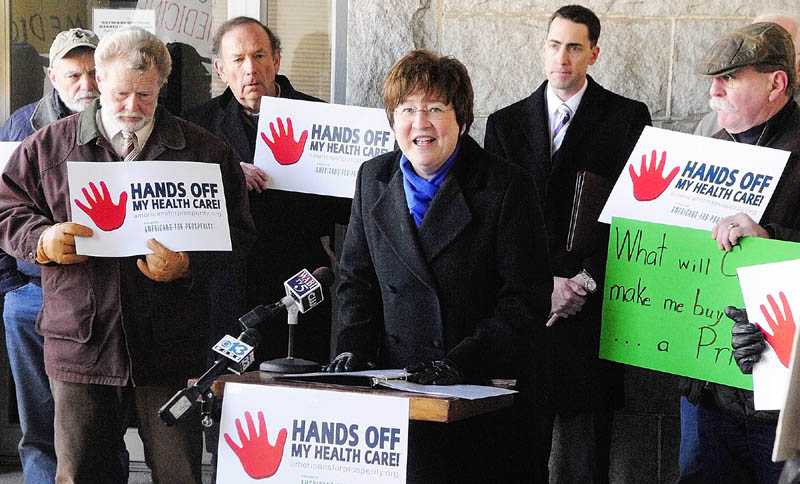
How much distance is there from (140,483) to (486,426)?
115 inches

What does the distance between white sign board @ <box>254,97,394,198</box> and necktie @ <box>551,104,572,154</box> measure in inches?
27.2

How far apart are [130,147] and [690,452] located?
2.21 metres

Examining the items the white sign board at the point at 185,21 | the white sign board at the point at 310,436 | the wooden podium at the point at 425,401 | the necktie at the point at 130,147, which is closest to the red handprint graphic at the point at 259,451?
the white sign board at the point at 310,436

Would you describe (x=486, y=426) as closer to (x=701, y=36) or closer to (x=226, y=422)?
(x=226, y=422)

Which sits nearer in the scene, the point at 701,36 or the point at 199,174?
the point at 199,174

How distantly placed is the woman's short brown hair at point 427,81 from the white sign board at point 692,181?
1010 mm

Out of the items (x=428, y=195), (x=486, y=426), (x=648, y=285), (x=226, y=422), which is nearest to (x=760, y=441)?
(x=648, y=285)

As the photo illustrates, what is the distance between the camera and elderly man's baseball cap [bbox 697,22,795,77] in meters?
3.66

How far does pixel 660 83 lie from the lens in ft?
16.8

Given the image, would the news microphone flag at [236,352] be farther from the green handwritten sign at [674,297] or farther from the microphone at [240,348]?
the green handwritten sign at [674,297]

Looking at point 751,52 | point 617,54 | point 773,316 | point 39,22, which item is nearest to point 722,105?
point 751,52

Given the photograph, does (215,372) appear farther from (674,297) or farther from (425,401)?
(674,297)

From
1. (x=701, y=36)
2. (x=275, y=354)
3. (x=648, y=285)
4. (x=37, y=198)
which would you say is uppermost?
(x=701, y=36)

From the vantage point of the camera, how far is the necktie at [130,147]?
381 centimetres
